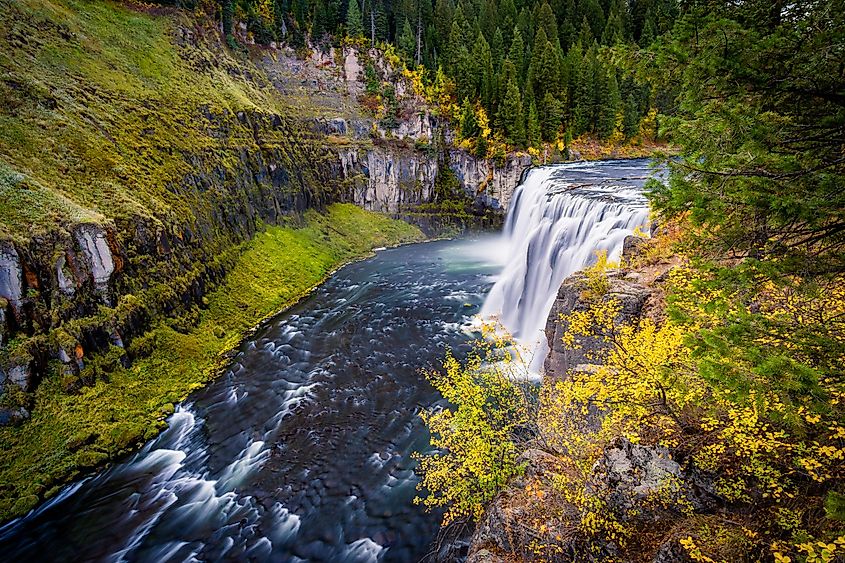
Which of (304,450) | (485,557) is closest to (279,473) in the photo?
(304,450)

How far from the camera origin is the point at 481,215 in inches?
2018

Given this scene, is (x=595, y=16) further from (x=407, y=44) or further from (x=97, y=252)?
(x=97, y=252)

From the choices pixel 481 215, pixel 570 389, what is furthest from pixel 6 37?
pixel 481 215

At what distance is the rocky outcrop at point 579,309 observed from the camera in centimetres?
1102

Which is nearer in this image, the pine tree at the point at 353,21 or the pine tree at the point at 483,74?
the pine tree at the point at 483,74

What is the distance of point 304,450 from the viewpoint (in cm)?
1485

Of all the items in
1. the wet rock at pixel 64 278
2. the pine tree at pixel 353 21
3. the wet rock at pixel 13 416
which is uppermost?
the pine tree at pixel 353 21

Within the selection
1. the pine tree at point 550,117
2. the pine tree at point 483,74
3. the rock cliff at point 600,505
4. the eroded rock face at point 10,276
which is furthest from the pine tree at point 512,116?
the eroded rock face at point 10,276

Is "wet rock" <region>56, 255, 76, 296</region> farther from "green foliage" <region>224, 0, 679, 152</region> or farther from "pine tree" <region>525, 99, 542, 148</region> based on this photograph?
"pine tree" <region>525, 99, 542, 148</region>

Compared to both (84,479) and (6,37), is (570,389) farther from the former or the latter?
(6,37)

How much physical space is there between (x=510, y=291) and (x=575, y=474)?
59.6ft

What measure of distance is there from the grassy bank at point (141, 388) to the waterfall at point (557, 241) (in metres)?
15.1

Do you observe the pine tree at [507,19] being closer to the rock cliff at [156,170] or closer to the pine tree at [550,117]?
the pine tree at [550,117]

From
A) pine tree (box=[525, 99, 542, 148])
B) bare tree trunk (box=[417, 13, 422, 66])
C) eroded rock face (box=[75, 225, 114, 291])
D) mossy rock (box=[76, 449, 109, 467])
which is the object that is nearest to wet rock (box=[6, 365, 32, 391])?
mossy rock (box=[76, 449, 109, 467])
